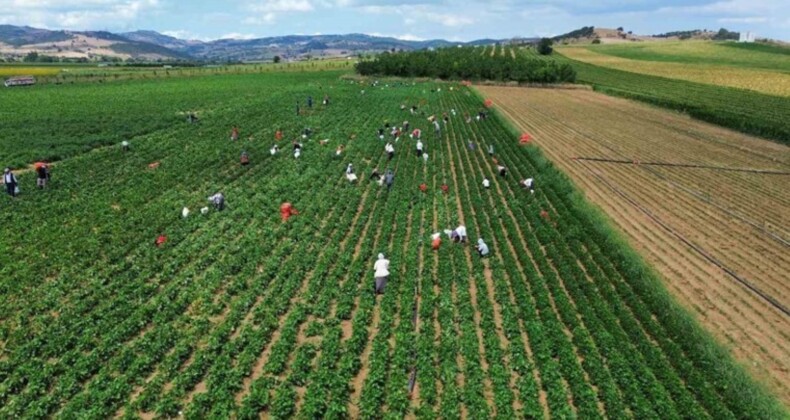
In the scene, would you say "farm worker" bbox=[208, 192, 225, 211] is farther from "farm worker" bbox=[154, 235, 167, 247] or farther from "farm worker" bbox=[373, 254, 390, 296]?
"farm worker" bbox=[373, 254, 390, 296]

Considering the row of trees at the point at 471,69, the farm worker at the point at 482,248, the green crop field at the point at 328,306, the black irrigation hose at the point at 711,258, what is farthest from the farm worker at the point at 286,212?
the row of trees at the point at 471,69

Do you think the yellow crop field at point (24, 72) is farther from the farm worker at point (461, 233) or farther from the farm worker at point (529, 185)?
the farm worker at point (461, 233)

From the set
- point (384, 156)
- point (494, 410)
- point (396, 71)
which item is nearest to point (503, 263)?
point (494, 410)

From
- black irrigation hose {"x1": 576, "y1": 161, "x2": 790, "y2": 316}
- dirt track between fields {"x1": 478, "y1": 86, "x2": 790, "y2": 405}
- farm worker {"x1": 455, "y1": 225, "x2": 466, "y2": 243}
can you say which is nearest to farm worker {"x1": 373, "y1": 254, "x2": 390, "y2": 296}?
farm worker {"x1": 455, "y1": 225, "x2": 466, "y2": 243}

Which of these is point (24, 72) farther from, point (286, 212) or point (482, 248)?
point (482, 248)

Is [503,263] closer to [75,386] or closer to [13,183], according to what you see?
[75,386]
